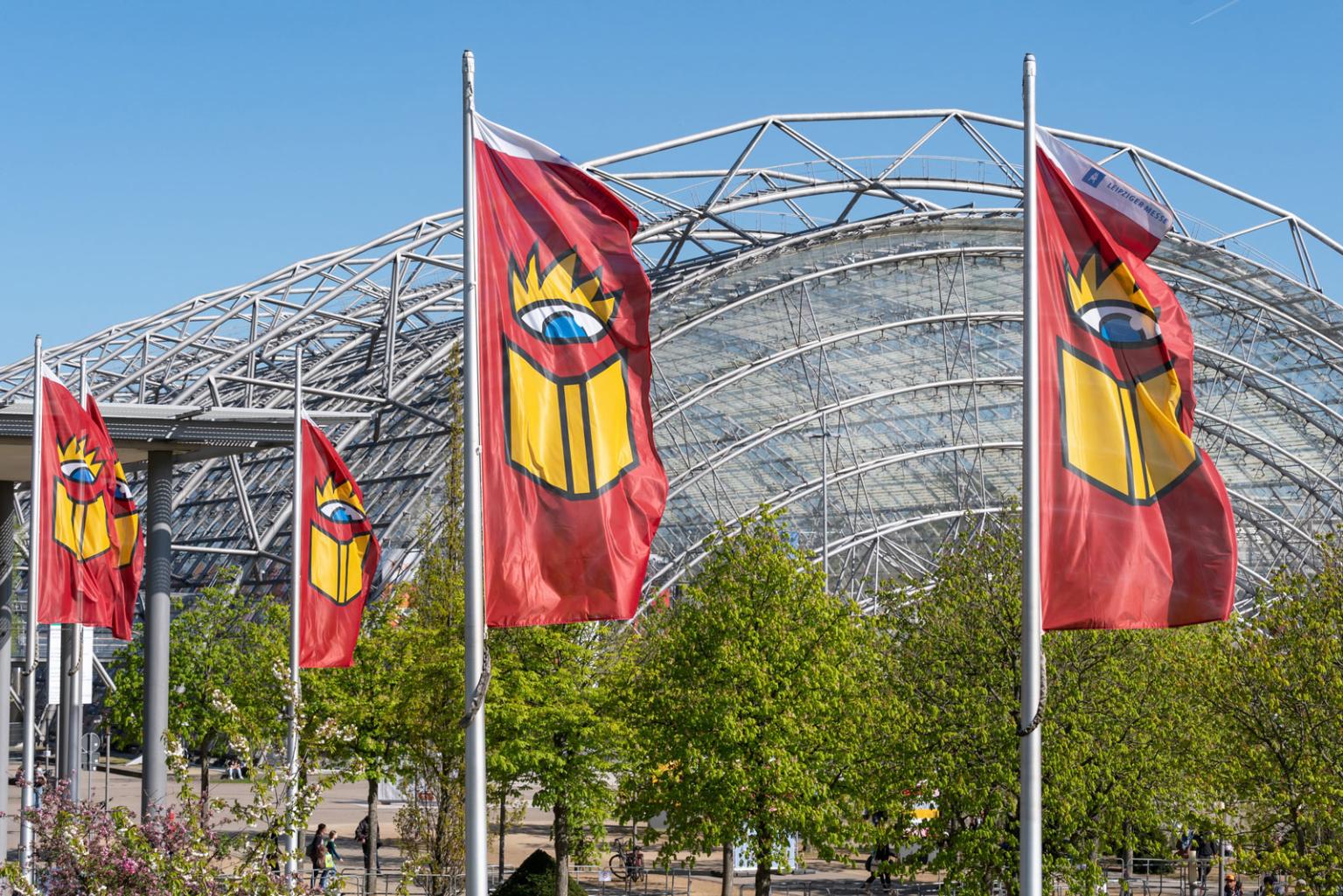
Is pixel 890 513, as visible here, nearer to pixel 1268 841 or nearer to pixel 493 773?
pixel 493 773

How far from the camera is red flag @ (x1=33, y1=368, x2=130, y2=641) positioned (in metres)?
21.3

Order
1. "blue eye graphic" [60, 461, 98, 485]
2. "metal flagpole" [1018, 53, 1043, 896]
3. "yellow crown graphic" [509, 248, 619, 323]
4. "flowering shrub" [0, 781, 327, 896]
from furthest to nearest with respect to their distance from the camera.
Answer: "blue eye graphic" [60, 461, 98, 485]
"flowering shrub" [0, 781, 327, 896]
"metal flagpole" [1018, 53, 1043, 896]
"yellow crown graphic" [509, 248, 619, 323]

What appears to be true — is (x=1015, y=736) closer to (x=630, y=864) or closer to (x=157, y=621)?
(x=157, y=621)

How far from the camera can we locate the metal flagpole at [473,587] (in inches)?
439

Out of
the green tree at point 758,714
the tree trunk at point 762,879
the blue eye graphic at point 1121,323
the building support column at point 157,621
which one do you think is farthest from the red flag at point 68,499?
the blue eye graphic at point 1121,323

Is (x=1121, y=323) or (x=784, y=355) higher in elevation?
(x=784, y=355)

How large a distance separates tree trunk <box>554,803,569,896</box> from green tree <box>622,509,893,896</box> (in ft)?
5.84

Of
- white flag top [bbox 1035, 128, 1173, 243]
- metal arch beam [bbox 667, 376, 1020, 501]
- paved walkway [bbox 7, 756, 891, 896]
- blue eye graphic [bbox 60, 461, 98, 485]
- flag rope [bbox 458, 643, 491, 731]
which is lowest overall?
paved walkway [bbox 7, 756, 891, 896]

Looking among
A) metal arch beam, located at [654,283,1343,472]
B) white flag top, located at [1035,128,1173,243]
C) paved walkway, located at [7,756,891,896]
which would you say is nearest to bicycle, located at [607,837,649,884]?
paved walkway, located at [7,756,891,896]

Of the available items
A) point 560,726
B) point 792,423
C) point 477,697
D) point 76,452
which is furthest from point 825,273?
point 477,697

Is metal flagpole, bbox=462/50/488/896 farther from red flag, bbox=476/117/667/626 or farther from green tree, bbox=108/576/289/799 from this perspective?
green tree, bbox=108/576/289/799

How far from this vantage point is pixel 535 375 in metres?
11.2

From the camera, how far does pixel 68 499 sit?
21344 mm

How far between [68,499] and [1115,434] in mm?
14914
